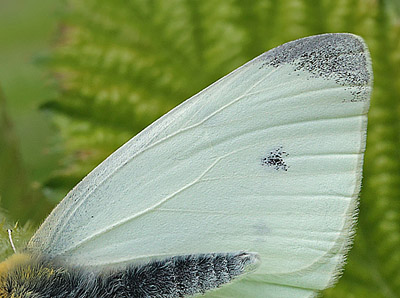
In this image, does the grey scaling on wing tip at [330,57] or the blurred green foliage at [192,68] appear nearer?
the grey scaling on wing tip at [330,57]

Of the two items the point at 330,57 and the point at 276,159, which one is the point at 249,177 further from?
the point at 330,57

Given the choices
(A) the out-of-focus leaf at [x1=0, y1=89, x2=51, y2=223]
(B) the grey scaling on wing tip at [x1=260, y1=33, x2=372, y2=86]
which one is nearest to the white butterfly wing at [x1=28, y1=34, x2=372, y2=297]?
(B) the grey scaling on wing tip at [x1=260, y1=33, x2=372, y2=86]

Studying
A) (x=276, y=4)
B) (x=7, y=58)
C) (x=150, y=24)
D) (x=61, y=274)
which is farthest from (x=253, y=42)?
(x=7, y=58)

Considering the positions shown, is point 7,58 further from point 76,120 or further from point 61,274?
point 61,274

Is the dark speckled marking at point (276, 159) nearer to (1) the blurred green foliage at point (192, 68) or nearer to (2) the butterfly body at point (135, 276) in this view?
(2) the butterfly body at point (135, 276)

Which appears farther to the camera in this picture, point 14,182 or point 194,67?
point 194,67

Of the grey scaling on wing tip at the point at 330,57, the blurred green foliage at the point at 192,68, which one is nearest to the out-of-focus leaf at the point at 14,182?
the blurred green foliage at the point at 192,68

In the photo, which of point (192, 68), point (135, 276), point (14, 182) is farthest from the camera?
point (192, 68)

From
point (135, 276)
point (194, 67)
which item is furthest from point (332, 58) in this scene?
point (194, 67)
